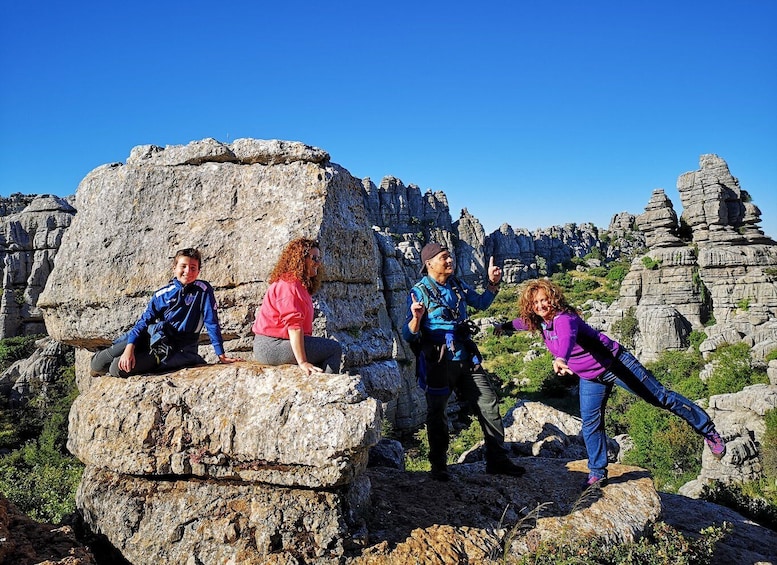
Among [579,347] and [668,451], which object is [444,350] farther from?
[668,451]

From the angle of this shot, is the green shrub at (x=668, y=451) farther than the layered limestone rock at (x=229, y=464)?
Yes

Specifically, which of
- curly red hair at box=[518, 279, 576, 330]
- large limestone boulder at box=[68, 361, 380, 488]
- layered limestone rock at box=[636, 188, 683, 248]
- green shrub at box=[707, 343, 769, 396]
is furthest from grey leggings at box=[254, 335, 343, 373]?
layered limestone rock at box=[636, 188, 683, 248]

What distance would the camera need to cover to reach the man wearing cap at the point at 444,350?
12.9 ft

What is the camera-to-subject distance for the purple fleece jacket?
12.7ft

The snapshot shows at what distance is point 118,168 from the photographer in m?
5.37

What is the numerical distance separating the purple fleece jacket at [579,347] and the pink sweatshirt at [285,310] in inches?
72.5

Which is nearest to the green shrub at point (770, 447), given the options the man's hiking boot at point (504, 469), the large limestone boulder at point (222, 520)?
the man's hiking boot at point (504, 469)

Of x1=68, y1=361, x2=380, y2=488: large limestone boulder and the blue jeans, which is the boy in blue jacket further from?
the blue jeans

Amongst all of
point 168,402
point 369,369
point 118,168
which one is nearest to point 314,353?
point 168,402

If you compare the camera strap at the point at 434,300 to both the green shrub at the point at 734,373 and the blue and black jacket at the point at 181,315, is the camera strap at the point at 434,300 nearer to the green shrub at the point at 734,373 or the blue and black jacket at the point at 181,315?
the blue and black jacket at the point at 181,315

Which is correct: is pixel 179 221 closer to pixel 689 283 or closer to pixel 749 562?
pixel 749 562

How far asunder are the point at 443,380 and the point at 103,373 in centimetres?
277

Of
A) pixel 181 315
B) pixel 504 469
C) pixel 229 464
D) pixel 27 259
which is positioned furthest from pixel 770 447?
pixel 27 259

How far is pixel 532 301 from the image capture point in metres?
4.05
